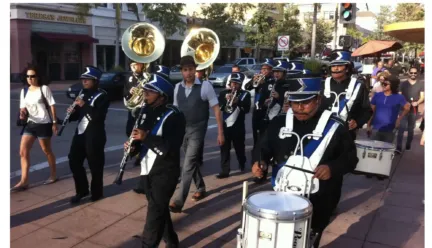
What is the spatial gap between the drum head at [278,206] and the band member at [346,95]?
94.7 inches

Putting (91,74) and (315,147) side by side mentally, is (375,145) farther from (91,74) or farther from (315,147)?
(91,74)

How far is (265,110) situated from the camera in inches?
279

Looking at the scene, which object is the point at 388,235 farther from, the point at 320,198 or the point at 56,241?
the point at 56,241

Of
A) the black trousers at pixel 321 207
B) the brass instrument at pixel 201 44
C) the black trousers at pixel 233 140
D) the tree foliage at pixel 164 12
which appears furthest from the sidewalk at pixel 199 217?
the tree foliage at pixel 164 12

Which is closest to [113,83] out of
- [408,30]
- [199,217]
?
[199,217]

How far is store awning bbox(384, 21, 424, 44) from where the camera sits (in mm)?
5721

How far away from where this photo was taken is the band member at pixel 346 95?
16.5ft

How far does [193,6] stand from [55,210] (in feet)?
113

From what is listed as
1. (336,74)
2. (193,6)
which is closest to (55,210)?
(336,74)

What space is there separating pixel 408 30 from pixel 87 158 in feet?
16.0

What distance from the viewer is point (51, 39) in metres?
24.7

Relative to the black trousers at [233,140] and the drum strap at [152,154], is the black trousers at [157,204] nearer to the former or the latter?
the drum strap at [152,154]

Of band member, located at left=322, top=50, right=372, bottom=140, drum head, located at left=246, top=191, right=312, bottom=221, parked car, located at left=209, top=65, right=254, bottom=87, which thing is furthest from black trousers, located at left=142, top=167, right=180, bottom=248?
parked car, located at left=209, top=65, right=254, bottom=87

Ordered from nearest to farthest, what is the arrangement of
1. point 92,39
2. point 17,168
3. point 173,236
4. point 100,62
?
point 173,236, point 17,168, point 92,39, point 100,62
